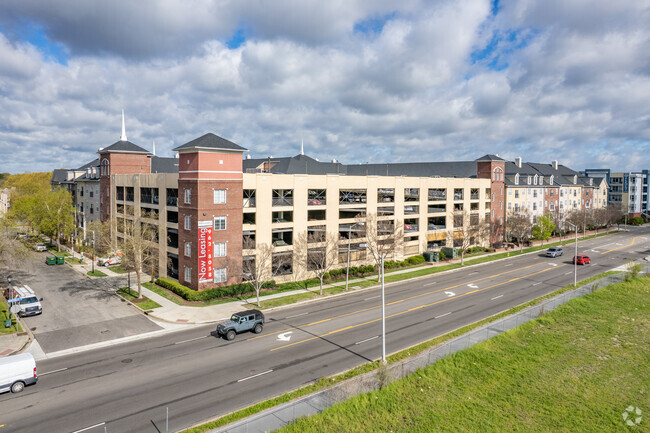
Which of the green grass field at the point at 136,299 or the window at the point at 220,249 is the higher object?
the window at the point at 220,249

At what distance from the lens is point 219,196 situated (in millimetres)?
44438

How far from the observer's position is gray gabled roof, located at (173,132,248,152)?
43281 millimetres

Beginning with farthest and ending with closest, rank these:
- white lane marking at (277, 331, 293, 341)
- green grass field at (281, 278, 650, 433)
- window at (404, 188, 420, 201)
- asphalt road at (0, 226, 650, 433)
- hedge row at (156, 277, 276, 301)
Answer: window at (404, 188, 420, 201)
hedge row at (156, 277, 276, 301)
white lane marking at (277, 331, 293, 341)
green grass field at (281, 278, 650, 433)
asphalt road at (0, 226, 650, 433)

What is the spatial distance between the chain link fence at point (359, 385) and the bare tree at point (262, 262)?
20.6m

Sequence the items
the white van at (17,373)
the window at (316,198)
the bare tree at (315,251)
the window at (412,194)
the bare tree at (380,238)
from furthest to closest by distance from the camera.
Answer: the window at (412,194) < the bare tree at (380,238) < the window at (316,198) < the bare tree at (315,251) < the white van at (17,373)

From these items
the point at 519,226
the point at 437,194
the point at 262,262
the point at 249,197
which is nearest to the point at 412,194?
the point at 437,194

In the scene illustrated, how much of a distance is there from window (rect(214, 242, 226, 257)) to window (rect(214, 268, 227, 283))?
5.60 ft

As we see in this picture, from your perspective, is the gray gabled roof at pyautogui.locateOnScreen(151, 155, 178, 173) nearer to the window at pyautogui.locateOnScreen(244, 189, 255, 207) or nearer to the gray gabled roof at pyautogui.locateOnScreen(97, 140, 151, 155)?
the gray gabled roof at pyautogui.locateOnScreen(97, 140, 151, 155)

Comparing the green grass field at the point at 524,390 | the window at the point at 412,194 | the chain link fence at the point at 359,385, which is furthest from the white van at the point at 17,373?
the window at the point at 412,194

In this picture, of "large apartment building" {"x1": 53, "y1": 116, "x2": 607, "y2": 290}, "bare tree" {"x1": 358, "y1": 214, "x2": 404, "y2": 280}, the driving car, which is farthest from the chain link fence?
the driving car

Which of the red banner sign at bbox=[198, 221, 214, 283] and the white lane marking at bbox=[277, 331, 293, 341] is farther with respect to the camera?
the red banner sign at bbox=[198, 221, 214, 283]

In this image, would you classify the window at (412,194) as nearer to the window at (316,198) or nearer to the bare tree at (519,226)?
the window at (316,198)

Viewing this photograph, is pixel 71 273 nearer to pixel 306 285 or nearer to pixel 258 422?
pixel 306 285

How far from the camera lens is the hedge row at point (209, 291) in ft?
137
